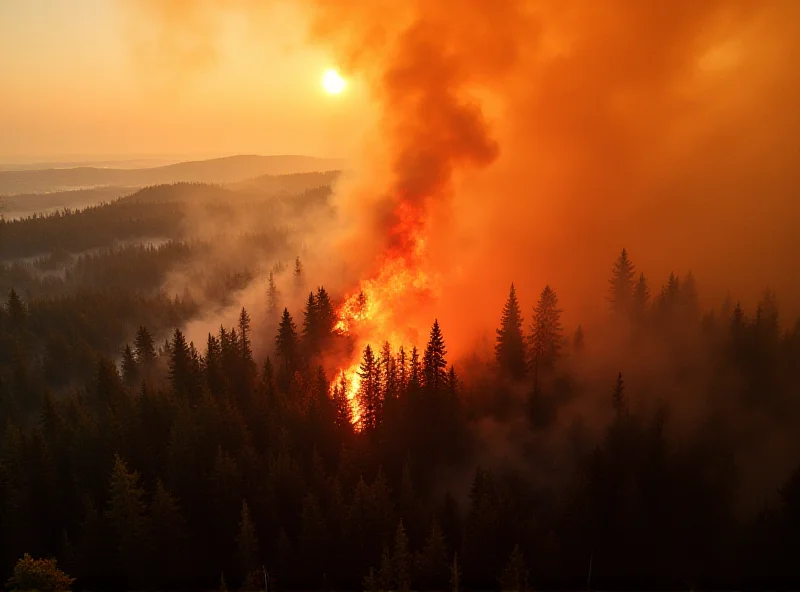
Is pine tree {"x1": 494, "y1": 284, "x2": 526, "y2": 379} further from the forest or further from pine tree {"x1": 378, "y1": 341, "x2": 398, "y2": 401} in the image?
pine tree {"x1": 378, "y1": 341, "x2": 398, "y2": 401}

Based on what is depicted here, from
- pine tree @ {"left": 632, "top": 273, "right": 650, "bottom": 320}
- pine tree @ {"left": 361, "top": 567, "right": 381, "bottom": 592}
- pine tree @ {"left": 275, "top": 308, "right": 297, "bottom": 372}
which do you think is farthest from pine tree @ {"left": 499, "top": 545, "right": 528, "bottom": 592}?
pine tree @ {"left": 632, "top": 273, "right": 650, "bottom": 320}

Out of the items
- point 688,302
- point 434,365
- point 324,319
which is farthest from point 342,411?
point 688,302

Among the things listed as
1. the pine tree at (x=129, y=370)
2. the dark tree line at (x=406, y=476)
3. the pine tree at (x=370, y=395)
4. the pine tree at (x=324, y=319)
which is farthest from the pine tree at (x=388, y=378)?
the pine tree at (x=129, y=370)

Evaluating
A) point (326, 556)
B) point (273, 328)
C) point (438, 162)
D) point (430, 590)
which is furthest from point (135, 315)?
point (430, 590)

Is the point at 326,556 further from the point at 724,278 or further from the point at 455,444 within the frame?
the point at 724,278

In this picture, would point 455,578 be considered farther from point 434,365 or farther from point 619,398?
point 619,398

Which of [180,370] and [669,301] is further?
Result: [669,301]

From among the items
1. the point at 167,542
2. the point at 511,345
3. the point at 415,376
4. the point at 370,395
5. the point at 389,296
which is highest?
the point at 389,296
